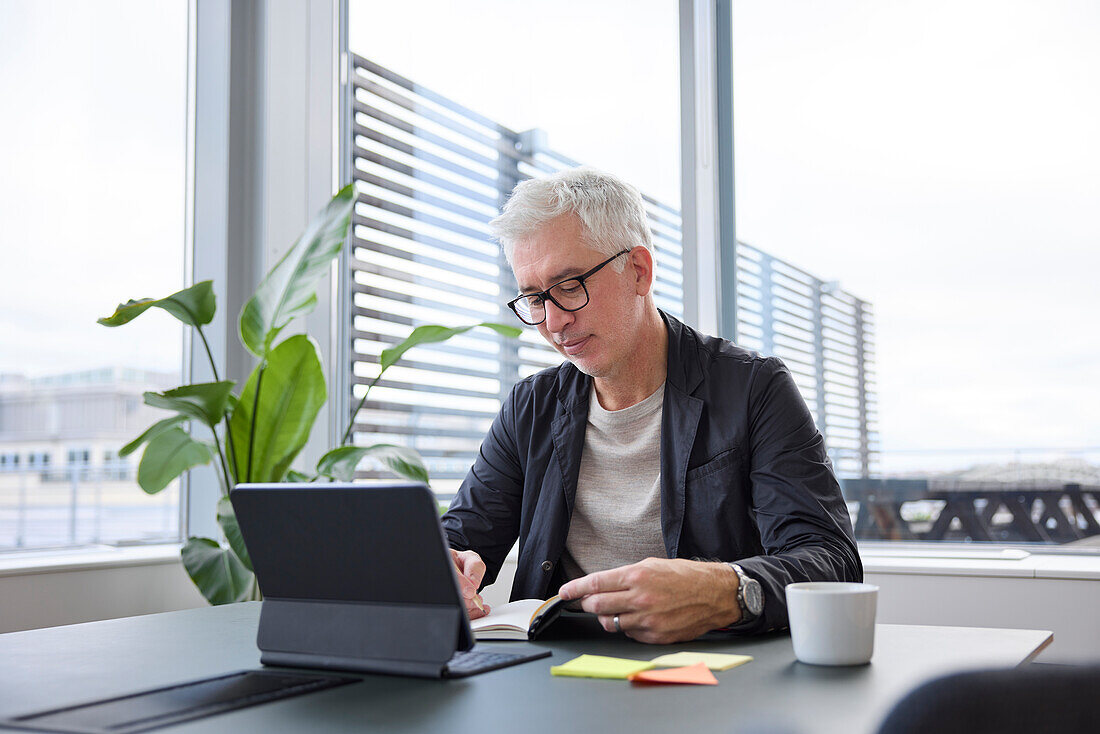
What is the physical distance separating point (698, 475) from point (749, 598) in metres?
0.49

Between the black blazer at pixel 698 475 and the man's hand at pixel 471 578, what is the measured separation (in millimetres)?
192

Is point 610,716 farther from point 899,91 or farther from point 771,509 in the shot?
point 899,91

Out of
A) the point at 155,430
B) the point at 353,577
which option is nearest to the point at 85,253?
the point at 155,430

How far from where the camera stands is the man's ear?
182 centimetres

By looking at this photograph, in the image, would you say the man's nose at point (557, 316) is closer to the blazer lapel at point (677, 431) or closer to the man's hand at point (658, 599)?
the blazer lapel at point (677, 431)

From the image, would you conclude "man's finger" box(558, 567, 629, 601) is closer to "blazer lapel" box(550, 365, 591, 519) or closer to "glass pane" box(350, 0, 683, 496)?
"blazer lapel" box(550, 365, 591, 519)

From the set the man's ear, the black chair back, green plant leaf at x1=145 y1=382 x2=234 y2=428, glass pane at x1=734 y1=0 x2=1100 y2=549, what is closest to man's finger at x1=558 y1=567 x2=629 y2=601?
the black chair back

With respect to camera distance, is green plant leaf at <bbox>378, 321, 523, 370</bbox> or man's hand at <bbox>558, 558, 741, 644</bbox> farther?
green plant leaf at <bbox>378, 321, 523, 370</bbox>

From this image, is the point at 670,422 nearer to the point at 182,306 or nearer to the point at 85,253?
the point at 182,306

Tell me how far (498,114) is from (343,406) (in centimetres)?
117

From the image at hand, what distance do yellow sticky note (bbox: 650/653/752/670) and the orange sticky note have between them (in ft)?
0.13

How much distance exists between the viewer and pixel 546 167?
3.45 meters

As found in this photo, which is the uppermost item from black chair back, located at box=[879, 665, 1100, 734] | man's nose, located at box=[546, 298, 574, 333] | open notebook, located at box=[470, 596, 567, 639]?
man's nose, located at box=[546, 298, 574, 333]

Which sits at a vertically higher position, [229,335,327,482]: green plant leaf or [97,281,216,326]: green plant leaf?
[97,281,216,326]: green plant leaf
